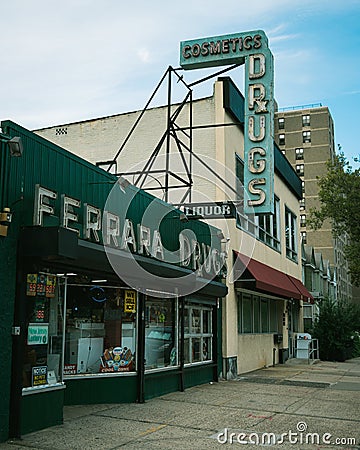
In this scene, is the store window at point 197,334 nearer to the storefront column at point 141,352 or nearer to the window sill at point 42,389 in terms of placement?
the storefront column at point 141,352

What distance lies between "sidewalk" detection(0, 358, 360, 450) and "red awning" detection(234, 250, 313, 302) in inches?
161

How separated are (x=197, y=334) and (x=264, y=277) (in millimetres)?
5012

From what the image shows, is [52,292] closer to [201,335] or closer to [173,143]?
[201,335]

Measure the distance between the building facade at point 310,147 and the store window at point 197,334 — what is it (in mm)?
68901

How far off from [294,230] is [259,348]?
32.4ft

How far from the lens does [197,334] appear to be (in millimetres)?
15078

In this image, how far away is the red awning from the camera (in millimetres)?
17938

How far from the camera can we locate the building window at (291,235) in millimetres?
27670

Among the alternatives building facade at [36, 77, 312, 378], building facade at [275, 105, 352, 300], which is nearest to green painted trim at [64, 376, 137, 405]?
building facade at [36, 77, 312, 378]

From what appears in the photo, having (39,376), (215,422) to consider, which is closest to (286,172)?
(215,422)

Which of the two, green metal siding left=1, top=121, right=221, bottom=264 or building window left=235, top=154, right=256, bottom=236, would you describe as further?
building window left=235, top=154, right=256, bottom=236

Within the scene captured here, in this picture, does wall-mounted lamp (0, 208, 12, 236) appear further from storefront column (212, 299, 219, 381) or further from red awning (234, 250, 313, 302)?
red awning (234, 250, 313, 302)

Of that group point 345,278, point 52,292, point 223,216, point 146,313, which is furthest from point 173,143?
point 345,278

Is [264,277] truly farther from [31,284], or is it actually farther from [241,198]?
[31,284]
